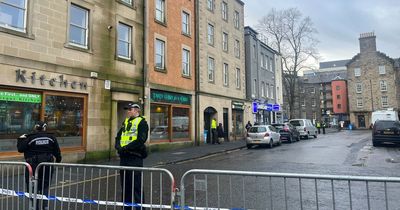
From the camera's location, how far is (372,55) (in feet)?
206

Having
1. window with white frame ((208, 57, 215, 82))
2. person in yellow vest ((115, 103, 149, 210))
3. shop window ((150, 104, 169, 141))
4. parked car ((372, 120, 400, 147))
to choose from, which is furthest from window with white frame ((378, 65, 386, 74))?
person in yellow vest ((115, 103, 149, 210))

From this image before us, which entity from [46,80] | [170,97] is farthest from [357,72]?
[46,80]

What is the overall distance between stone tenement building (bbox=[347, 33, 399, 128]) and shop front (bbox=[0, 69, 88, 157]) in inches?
2491

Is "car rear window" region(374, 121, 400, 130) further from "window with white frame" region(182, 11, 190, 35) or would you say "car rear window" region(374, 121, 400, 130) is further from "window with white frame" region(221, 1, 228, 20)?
"window with white frame" region(221, 1, 228, 20)

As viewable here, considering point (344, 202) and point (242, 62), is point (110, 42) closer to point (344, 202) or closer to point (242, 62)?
point (344, 202)

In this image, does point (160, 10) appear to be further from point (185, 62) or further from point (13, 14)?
point (13, 14)

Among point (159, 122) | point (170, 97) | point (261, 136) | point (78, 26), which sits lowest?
point (261, 136)

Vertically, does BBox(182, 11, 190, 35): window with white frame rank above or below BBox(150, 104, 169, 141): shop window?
above

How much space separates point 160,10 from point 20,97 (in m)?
10.9

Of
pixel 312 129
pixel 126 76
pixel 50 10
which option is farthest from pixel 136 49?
pixel 312 129

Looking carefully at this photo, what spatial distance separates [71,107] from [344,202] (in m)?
11.1

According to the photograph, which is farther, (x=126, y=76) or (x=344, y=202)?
(x=126, y=76)

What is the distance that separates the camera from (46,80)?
12219 millimetres

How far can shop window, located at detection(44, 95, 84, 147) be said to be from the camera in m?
12.5
